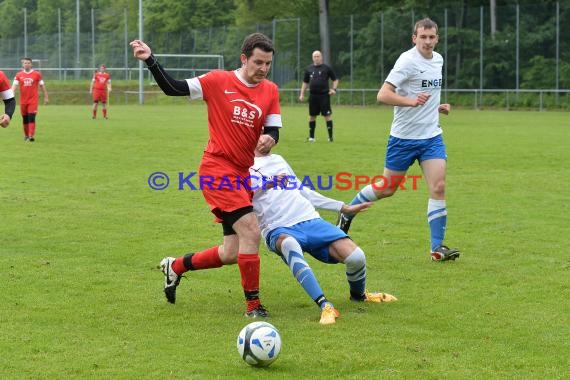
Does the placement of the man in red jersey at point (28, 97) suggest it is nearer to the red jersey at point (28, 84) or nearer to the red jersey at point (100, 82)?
the red jersey at point (28, 84)

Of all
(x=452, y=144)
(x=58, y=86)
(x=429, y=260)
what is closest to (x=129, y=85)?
(x=58, y=86)

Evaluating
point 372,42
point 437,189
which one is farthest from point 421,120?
point 372,42

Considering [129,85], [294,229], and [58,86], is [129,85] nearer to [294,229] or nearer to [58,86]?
[58,86]

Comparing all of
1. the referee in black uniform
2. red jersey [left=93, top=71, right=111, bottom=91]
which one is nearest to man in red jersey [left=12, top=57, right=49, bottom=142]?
the referee in black uniform

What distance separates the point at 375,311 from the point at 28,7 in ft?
373

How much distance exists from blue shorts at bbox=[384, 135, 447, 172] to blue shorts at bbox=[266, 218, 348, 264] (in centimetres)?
248

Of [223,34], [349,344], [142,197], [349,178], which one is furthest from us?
[223,34]

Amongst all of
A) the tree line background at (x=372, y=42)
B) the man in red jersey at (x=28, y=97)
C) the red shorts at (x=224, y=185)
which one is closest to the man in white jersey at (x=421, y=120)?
the red shorts at (x=224, y=185)

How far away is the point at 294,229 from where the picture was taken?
261 inches

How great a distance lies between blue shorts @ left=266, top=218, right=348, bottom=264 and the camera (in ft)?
21.6

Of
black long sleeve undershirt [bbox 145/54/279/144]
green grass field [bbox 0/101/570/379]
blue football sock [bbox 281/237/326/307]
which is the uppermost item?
black long sleeve undershirt [bbox 145/54/279/144]

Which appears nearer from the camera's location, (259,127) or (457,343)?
(457,343)

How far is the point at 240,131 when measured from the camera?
647cm

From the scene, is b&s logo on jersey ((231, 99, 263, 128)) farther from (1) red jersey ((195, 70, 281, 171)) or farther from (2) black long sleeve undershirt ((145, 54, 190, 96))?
(2) black long sleeve undershirt ((145, 54, 190, 96))
